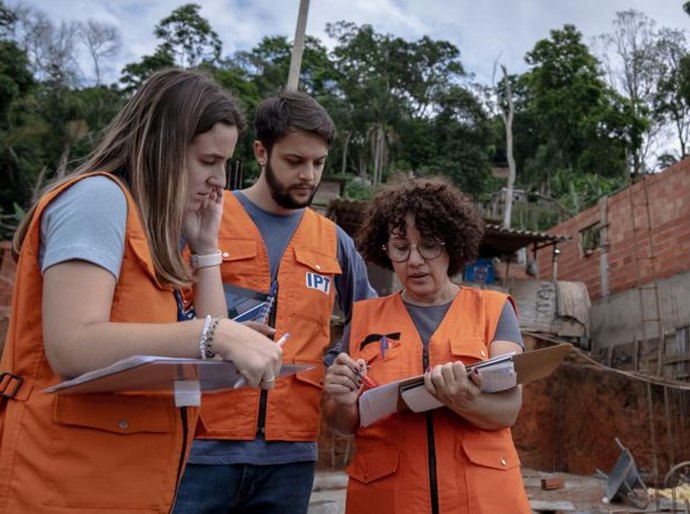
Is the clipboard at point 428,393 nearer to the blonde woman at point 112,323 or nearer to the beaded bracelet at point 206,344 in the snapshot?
the blonde woman at point 112,323

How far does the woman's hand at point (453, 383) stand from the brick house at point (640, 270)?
28.1ft

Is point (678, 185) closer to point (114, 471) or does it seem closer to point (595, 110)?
point (114, 471)

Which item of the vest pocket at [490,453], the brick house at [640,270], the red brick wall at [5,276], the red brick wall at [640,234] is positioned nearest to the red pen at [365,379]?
the vest pocket at [490,453]

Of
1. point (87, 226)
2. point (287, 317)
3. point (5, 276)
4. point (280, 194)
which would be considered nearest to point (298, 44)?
point (5, 276)

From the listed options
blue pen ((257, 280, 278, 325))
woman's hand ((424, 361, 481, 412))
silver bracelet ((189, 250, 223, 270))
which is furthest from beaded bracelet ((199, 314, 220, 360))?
blue pen ((257, 280, 278, 325))

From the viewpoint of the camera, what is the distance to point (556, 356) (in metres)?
1.84

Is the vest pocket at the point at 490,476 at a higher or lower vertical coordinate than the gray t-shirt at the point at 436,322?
lower

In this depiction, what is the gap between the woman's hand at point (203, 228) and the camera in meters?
1.79

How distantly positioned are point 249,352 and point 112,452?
33cm

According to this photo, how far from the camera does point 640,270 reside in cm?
1344

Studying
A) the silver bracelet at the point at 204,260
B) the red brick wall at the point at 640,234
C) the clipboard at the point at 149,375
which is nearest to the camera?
the clipboard at the point at 149,375

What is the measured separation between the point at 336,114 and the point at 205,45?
8667 mm

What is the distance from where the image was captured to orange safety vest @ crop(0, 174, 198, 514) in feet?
4.15

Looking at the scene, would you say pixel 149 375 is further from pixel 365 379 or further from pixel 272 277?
pixel 272 277
